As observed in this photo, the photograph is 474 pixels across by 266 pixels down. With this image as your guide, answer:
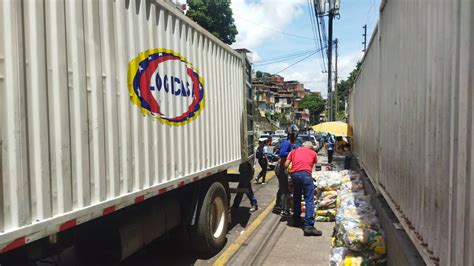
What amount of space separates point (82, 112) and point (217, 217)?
12.3 ft

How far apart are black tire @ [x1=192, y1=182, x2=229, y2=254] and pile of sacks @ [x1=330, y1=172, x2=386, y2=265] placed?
1.84 meters

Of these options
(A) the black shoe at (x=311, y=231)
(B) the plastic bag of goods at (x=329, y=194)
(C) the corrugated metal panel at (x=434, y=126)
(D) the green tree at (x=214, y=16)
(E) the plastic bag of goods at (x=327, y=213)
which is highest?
(D) the green tree at (x=214, y=16)

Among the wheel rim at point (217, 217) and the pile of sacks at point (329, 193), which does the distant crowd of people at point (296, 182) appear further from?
the wheel rim at point (217, 217)

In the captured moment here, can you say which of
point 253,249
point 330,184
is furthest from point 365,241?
point 330,184

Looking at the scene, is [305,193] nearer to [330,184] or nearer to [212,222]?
[330,184]

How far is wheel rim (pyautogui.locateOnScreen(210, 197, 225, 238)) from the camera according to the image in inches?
246

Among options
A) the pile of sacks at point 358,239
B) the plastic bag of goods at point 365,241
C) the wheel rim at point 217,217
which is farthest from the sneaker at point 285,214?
the plastic bag of goods at point 365,241

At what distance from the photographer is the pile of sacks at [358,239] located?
4480 mm

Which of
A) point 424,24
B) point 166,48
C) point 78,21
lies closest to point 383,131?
point 424,24

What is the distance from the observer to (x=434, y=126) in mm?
2541

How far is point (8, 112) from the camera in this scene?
246 centimetres

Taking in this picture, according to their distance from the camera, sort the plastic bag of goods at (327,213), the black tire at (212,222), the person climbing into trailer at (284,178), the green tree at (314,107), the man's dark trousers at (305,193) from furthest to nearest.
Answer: the green tree at (314,107) < the person climbing into trailer at (284,178) < the plastic bag of goods at (327,213) < the man's dark trousers at (305,193) < the black tire at (212,222)

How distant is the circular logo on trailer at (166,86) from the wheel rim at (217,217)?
1683 mm

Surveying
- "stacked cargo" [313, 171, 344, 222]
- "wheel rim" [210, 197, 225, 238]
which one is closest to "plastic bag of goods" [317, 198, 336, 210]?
"stacked cargo" [313, 171, 344, 222]
